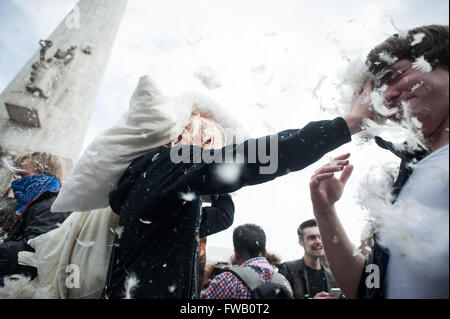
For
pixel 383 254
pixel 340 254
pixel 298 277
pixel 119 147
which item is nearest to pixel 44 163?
pixel 119 147

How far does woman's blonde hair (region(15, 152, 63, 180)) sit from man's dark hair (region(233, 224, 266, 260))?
5.86ft

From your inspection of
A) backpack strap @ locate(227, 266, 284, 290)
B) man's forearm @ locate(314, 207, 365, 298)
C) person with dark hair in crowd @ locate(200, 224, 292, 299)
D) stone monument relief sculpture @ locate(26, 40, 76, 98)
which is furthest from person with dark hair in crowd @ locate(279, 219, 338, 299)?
stone monument relief sculpture @ locate(26, 40, 76, 98)

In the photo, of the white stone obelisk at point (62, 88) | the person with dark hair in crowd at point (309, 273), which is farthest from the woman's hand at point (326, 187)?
the white stone obelisk at point (62, 88)

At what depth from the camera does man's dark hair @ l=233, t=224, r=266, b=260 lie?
7.32 feet

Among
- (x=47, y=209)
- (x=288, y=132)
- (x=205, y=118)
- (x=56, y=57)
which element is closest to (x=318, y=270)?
(x=205, y=118)

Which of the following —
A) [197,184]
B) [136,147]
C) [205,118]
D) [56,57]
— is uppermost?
[56,57]

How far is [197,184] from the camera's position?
3.49 feet

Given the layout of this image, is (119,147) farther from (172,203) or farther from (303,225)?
(303,225)

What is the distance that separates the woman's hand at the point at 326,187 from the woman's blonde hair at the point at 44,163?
91.5 inches

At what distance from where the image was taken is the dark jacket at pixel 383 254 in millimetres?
911

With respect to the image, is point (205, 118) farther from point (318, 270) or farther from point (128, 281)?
point (318, 270)

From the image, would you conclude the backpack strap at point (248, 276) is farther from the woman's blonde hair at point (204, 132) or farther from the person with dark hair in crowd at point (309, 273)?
the person with dark hair in crowd at point (309, 273)

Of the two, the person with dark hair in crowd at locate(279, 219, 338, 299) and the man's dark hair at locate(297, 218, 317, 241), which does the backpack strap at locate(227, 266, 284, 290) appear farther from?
the man's dark hair at locate(297, 218, 317, 241)
